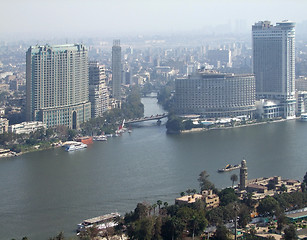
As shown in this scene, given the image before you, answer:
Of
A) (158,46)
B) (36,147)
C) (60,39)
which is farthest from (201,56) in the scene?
(36,147)

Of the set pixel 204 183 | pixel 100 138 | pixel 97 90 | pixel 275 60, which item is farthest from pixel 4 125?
pixel 275 60

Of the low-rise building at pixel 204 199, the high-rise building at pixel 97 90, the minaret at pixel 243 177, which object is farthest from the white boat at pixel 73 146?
the low-rise building at pixel 204 199

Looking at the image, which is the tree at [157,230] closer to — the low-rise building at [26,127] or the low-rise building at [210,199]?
the low-rise building at [210,199]

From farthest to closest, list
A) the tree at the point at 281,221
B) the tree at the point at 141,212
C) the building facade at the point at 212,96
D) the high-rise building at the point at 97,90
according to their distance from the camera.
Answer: the building facade at the point at 212,96
the high-rise building at the point at 97,90
the tree at the point at 141,212
the tree at the point at 281,221

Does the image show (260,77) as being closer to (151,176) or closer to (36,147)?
(36,147)

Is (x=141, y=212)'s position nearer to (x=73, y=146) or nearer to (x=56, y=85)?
(x=73, y=146)

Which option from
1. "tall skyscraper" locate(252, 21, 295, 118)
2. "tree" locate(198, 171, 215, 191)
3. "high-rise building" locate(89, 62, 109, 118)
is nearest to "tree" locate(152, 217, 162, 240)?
"tree" locate(198, 171, 215, 191)
